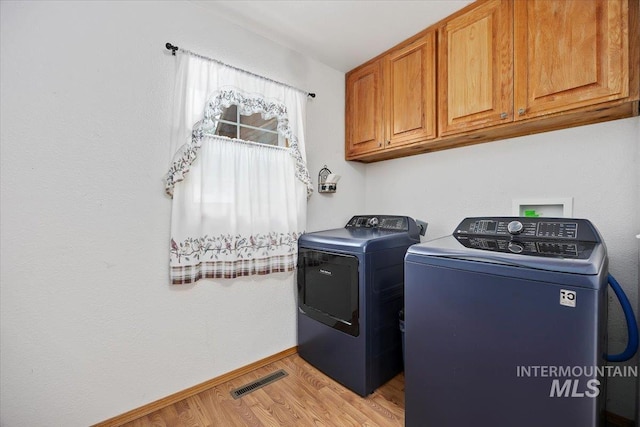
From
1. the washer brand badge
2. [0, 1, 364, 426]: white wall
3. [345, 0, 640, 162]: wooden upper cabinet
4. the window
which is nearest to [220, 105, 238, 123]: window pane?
the window

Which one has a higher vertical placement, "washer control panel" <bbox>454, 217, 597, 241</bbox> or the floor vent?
"washer control panel" <bbox>454, 217, 597, 241</bbox>

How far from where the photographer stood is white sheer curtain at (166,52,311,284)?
1592 mm

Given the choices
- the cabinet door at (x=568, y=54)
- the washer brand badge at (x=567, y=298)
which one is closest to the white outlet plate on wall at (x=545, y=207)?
the cabinet door at (x=568, y=54)

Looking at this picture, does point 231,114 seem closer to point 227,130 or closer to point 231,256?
point 227,130

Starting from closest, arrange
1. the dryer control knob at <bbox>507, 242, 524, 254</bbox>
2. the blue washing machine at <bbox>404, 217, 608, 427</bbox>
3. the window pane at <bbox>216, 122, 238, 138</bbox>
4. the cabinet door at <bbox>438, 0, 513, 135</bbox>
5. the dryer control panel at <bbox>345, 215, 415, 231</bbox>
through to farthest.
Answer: the blue washing machine at <bbox>404, 217, 608, 427</bbox> < the dryer control knob at <bbox>507, 242, 524, 254</bbox> < the cabinet door at <bbox>438, 0, 513, 135</bbox> < the window pane at <bbox>216, 122, 238, 138</bbox> < the dryer control panel at <bbox>345, 215, 415, 231</bbox>

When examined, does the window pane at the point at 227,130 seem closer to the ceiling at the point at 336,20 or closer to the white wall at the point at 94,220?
the white wall at the point at 94,220

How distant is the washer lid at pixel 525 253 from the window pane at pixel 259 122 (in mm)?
1350

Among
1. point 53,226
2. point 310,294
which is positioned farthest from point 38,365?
point 310,294

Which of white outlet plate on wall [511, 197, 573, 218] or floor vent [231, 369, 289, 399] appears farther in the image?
floor vent [231, 369, 289, 399]

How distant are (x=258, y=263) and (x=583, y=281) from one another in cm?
163

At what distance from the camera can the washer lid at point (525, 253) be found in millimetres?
898

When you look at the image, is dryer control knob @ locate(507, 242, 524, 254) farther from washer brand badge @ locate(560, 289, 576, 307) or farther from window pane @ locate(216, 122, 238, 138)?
window pane @ locate(216, 122, 238, 138)

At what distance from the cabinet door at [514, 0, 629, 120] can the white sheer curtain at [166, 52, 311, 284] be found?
1391 mm

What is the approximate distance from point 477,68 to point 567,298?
1.34 metres
